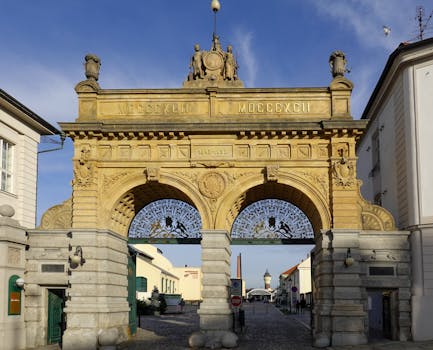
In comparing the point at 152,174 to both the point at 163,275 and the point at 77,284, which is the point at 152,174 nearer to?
the point at 77,284

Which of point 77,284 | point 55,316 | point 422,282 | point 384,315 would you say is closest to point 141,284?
point 55,316

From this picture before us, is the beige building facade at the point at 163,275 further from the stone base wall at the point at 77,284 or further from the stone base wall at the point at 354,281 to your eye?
the stone base wall at the point at 354,281

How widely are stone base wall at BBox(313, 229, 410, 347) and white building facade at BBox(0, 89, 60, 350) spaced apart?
995 centimetres

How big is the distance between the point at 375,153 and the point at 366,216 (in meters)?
7.48

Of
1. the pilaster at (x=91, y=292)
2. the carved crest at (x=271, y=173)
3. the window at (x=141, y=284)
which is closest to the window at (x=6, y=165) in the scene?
the pilaster at (x=91, y=292)

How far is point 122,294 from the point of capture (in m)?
21.4

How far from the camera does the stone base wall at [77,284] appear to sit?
62.8ft

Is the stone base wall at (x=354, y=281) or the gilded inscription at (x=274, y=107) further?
the gilded inscription at (x=274, y=107)

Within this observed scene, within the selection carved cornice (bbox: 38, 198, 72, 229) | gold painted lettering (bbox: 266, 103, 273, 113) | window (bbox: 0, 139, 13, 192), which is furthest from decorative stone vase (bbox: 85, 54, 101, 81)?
gold painted lettering (bbox: 266, 103, 273, 113)

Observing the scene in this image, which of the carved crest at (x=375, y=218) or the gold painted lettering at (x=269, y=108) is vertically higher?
the gold painted lettering at (x=269, y=108)

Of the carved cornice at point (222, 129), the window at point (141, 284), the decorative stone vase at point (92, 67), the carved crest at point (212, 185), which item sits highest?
the decorative stone vase at point (92, 67)

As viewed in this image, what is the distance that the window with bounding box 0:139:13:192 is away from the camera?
2091 cm

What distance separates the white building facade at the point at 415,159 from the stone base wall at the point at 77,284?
30.1ft

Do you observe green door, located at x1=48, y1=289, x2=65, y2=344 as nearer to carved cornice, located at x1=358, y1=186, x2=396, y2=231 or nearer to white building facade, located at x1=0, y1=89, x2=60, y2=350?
white building facade, located at x1=0, y1=89, x2=60, y2=350
